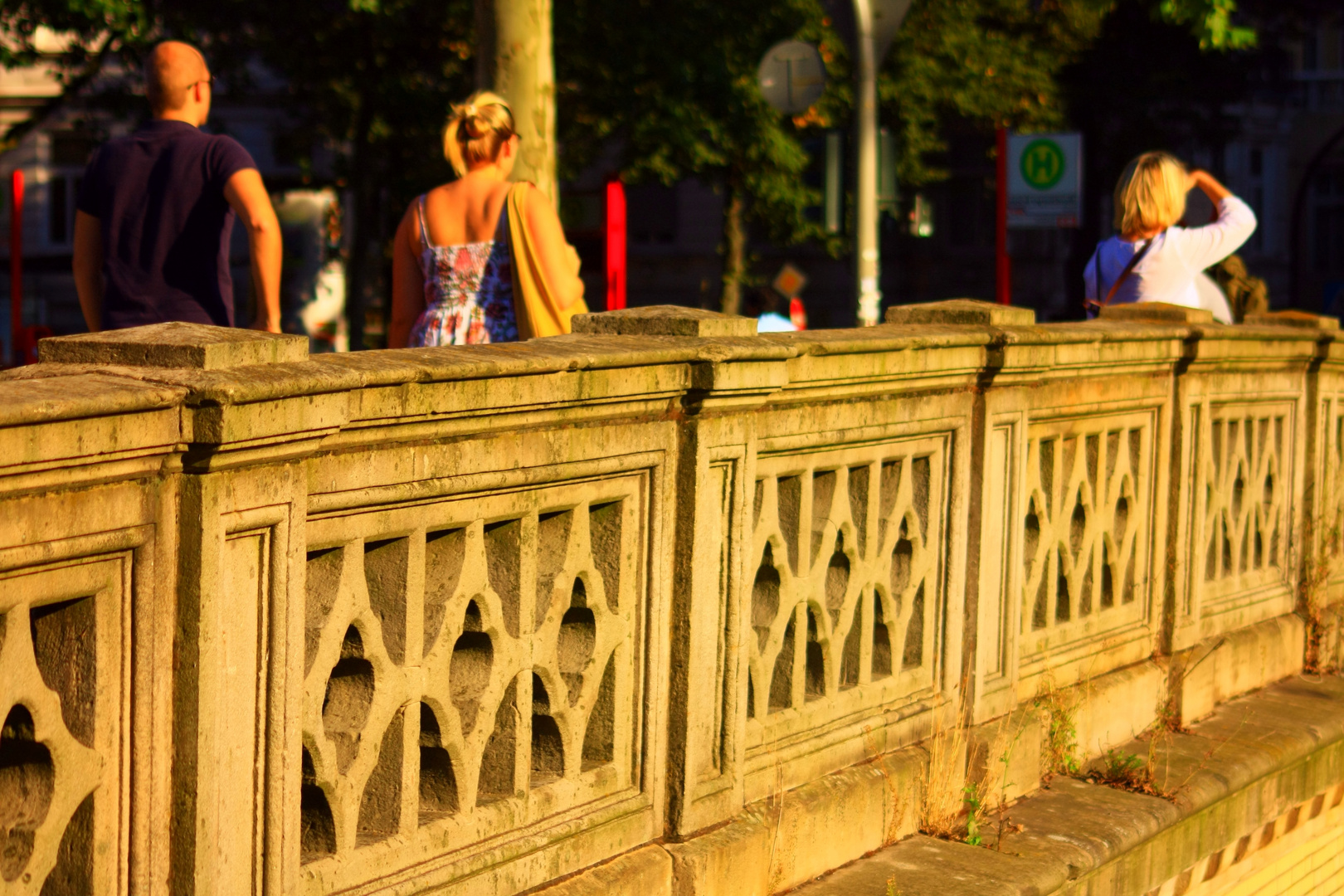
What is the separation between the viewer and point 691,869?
11.7 feet

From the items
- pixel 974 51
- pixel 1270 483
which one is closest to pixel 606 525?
pixel 1270 483

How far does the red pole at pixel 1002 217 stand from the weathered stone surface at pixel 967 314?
317 inches

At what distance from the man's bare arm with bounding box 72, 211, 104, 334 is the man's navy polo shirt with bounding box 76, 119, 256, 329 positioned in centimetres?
7

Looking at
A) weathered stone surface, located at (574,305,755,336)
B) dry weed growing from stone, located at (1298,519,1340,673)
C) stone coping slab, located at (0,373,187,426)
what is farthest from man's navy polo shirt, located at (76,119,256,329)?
dry weed growing from stone, located at (1298,519,1340,673)

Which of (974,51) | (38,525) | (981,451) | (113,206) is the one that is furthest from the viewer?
(974,51)

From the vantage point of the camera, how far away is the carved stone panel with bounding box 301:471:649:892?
284cm

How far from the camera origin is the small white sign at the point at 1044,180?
14.4 meters

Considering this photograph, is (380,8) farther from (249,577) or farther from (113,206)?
(249,577)

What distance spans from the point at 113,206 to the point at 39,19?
1484 cm

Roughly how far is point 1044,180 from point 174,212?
35.5 ft

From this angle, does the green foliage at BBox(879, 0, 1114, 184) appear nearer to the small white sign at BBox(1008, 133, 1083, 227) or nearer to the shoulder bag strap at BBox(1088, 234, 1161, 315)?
the small white sign at BBox(1008, 133, 1083, 227)

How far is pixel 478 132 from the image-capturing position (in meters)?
5.34

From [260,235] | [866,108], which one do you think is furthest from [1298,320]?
[866,108]

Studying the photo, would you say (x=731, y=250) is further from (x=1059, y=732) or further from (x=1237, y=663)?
(x=1059, y=732)
